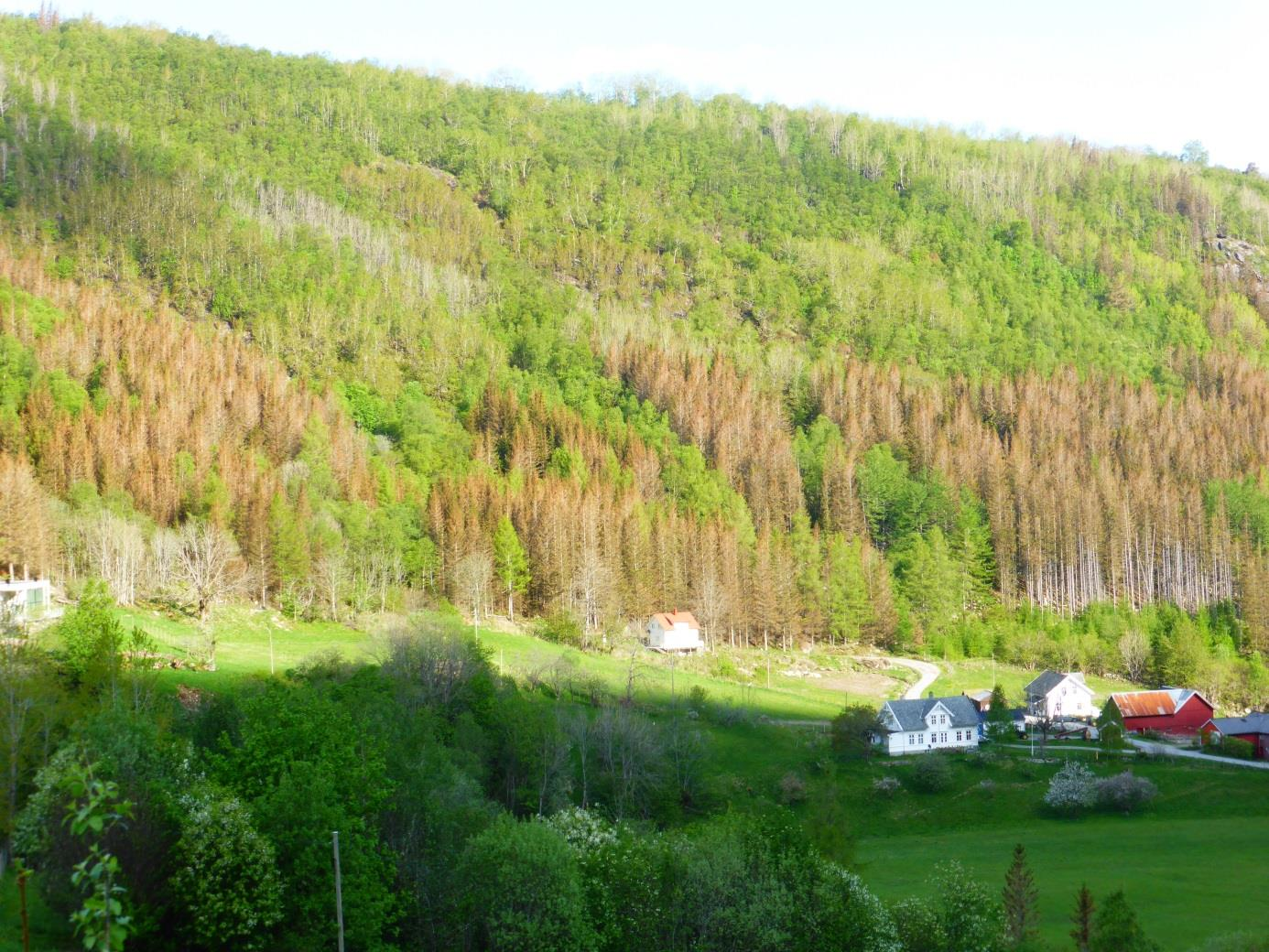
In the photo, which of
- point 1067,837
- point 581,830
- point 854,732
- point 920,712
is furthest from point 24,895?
point 920,712

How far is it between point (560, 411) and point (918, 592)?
4403cm

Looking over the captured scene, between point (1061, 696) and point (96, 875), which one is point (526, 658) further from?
point (96, 875)

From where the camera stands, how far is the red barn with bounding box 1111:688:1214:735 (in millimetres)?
82875

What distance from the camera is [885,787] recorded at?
63562 millimetres

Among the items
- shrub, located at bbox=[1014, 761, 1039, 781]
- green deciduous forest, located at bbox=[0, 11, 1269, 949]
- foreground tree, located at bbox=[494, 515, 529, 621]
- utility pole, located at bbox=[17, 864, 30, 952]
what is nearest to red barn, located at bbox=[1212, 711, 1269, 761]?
shrub, located at bbox=[1014, 761, 1039, 781]

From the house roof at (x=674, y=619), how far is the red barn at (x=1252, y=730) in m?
40.1

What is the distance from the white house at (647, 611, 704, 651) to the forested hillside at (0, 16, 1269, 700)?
353 cm

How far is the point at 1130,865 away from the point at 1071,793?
9.66 m

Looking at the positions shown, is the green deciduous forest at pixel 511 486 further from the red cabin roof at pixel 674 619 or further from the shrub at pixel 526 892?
the red cabin roof at pixel 674 619

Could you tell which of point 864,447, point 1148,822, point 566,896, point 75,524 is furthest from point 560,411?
point 566,896

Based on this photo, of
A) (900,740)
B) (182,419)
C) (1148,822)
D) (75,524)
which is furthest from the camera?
(182,419)

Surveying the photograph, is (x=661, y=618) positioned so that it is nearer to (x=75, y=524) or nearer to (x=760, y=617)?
(x=760, y=617)

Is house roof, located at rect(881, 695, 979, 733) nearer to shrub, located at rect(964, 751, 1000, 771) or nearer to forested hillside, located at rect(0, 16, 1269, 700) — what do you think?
shrub, located at rect(964, 751, 1000, 771)

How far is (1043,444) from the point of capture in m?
148
